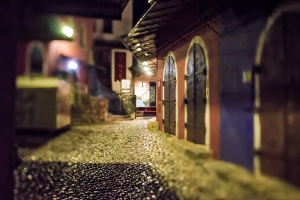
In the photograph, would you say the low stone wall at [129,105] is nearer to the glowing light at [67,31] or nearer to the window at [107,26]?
the window at [107,26]

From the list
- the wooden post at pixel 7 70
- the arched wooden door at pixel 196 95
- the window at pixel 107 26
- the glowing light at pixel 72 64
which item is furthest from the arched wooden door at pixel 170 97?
the window at pixel 107 26

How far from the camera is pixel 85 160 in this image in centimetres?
475

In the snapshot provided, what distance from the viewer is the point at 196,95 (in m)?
6.03

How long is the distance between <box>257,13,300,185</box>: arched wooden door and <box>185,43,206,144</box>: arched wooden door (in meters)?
2.39

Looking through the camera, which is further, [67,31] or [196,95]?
[196,95]

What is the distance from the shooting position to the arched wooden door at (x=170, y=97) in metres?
8.14

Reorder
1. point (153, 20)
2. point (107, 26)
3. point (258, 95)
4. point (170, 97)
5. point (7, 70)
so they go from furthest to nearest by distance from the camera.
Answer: point (107, 26) < point (170, 97) < point (153, 20) < point (258, 95) < point (7, 70)

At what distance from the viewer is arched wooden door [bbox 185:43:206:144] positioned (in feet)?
18.4

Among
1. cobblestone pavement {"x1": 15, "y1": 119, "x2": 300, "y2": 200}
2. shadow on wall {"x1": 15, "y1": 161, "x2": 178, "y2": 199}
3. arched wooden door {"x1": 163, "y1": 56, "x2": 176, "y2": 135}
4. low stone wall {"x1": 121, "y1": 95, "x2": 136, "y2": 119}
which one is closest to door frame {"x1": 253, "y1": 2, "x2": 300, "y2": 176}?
cobblestone pavement {"x1": 15, "y1": 119, "x2": 300, "y2": 200}

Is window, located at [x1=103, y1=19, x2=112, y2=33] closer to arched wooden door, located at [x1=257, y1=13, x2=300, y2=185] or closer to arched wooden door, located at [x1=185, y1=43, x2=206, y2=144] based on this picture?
arched wooden door, located at [x1=185, y1=43, x2=206, y2=144]

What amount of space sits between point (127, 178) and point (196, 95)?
11.8 ft

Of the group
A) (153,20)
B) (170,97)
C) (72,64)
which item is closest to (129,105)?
(170,97)

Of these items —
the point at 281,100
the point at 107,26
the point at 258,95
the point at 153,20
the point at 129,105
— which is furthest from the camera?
the point at 107,26

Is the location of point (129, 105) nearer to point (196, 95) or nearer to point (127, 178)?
point (196, 95)
